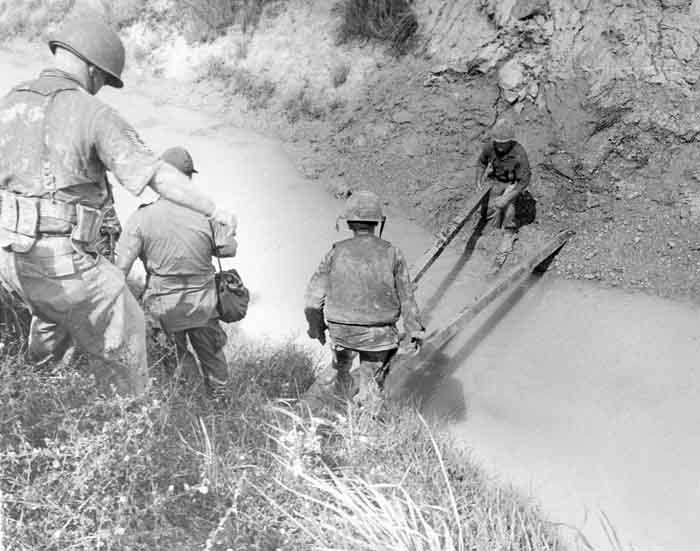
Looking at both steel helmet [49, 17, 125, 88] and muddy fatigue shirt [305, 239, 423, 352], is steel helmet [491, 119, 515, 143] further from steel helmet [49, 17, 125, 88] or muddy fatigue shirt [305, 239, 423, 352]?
steel helmet [49, 17, 125, 88]

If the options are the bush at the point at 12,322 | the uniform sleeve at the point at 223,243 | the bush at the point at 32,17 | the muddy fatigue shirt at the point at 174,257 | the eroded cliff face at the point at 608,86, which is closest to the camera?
the bush at the point at 12,322

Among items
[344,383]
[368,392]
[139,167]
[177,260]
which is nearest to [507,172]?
[344,383]

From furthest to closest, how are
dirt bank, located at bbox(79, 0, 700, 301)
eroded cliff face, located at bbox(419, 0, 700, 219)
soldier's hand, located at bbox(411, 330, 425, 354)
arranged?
1. eroded cliff face, located at bbox(419, 0, 700, 219)
2. dirt bank, located at bbox(79, 0, 700, 301)
3. soldier's hand, located at bbox(411, 330, 425, 354)

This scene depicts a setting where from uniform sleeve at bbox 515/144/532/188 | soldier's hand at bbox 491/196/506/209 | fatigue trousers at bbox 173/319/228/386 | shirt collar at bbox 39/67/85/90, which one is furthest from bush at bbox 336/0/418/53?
shirt collar at bbox 39/67/85/90

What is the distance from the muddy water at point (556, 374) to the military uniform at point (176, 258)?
176cm

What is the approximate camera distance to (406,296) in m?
4.13

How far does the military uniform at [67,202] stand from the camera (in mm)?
2910

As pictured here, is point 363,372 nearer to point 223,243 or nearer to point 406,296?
point 406,296

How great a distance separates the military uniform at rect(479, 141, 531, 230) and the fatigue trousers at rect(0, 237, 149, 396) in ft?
14.3

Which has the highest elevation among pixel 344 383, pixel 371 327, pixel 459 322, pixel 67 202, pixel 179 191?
pixel 179 191

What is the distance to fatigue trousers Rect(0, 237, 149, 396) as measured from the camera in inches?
121

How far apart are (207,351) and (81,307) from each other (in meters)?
1.22

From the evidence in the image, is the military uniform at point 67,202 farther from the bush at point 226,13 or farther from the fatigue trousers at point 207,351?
the bush at point 226,13

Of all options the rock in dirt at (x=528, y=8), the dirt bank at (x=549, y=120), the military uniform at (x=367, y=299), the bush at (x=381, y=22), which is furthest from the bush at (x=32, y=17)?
the military uniform at (x=367, y=299)
